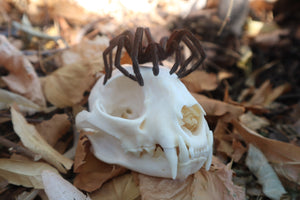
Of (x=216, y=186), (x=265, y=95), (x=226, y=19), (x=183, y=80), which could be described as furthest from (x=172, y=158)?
(x=226, y=19)

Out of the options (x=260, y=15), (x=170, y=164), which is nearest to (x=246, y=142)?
(x=170, y=164)

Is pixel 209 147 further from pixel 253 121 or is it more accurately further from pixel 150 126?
pixel 253 121

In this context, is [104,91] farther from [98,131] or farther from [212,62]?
[212,62]

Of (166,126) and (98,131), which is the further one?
(98,131)

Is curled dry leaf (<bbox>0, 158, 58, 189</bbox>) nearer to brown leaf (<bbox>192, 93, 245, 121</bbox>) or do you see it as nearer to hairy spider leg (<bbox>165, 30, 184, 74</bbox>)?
hairy spider leg (<bbox>165, 30, 184, 74</bbox>)

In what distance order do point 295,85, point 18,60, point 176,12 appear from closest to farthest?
point 18,60 → point 295,85 → point 176,12

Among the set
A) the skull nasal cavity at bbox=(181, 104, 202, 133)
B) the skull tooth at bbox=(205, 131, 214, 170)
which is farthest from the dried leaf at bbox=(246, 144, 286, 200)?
the skull nasal cavity at bbox=(181, 104, 202, 133)
